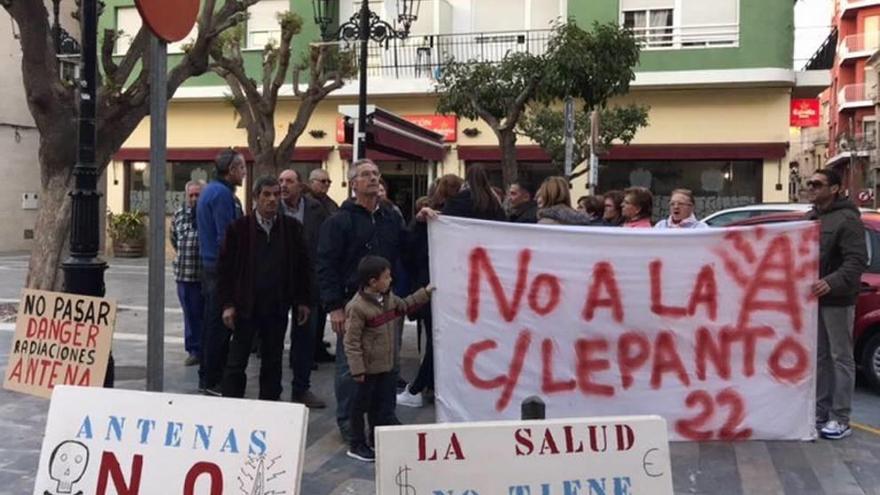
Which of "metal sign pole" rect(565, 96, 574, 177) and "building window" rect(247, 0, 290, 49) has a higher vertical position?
"building window" rect(247, 0, 290, 49)

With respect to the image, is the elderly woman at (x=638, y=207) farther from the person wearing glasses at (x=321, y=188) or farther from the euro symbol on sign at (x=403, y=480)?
the euro symbol on sign at (x=403, y=480)

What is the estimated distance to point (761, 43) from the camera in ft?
64.3

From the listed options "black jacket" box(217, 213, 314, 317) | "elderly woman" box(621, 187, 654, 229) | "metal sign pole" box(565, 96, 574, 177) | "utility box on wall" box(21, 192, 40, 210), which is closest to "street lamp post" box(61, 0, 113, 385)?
"black jacket" box(217, 213, 314, 317)

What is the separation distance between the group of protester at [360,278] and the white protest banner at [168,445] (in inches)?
78.4

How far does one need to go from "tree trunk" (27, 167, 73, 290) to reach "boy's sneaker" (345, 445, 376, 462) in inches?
262

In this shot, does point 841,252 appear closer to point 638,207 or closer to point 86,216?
point 638,207

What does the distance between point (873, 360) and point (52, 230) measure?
9303 millimetres

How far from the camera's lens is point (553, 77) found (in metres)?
12.3

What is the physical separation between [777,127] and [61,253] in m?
15.8

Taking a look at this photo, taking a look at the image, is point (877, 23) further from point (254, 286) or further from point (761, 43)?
point (254, 286)

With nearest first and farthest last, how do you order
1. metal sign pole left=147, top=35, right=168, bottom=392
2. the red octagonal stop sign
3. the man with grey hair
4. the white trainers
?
the red octagonal stop sign, metal sign pole left=147, top=35, right=168, bottom=392, the white trainers, the man with grey hair

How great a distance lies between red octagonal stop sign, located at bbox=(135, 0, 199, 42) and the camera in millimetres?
3738

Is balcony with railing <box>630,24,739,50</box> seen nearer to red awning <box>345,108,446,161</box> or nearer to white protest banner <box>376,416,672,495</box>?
red awning <box>345,108,446,161</box>

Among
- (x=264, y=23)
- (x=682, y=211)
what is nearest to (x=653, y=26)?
(x=264, y=23)
